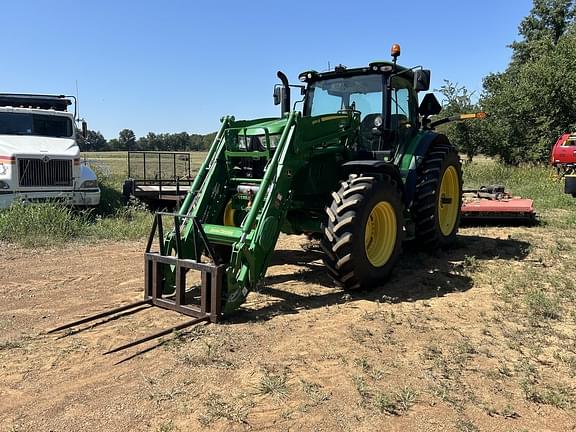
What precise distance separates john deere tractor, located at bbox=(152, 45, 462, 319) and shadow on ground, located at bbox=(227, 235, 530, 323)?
0.20m

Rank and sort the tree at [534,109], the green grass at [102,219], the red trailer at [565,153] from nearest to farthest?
the green grass at [102,219] → the red trailer at [565,153] → the tree at [534,109]

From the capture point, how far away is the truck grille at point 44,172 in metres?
10.3

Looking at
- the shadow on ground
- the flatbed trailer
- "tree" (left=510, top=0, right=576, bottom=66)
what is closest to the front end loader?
the shadow on ground

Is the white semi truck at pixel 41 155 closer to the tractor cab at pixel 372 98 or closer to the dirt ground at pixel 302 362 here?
the dirt ground at pixel 302 362

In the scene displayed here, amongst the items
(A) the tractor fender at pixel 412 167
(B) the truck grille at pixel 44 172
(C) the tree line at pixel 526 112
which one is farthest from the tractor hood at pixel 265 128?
(C) the tree line at pixel 526 112

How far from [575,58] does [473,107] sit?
4.78 meters

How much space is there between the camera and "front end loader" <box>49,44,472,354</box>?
189 inches

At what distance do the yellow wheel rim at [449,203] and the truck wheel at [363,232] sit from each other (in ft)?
7.52

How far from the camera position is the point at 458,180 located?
26.6 ft

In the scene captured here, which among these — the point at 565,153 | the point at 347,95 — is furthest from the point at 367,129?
the point at 565,153

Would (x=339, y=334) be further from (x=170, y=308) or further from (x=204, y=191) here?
(x=204, y=191)

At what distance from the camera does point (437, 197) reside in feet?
23.2

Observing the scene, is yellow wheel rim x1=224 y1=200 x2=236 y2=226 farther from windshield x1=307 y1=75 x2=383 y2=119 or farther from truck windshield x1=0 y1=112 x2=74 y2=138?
truck windshield x1=0 y1=112 x2=74 y2=138

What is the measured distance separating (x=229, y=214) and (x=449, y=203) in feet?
12.4
